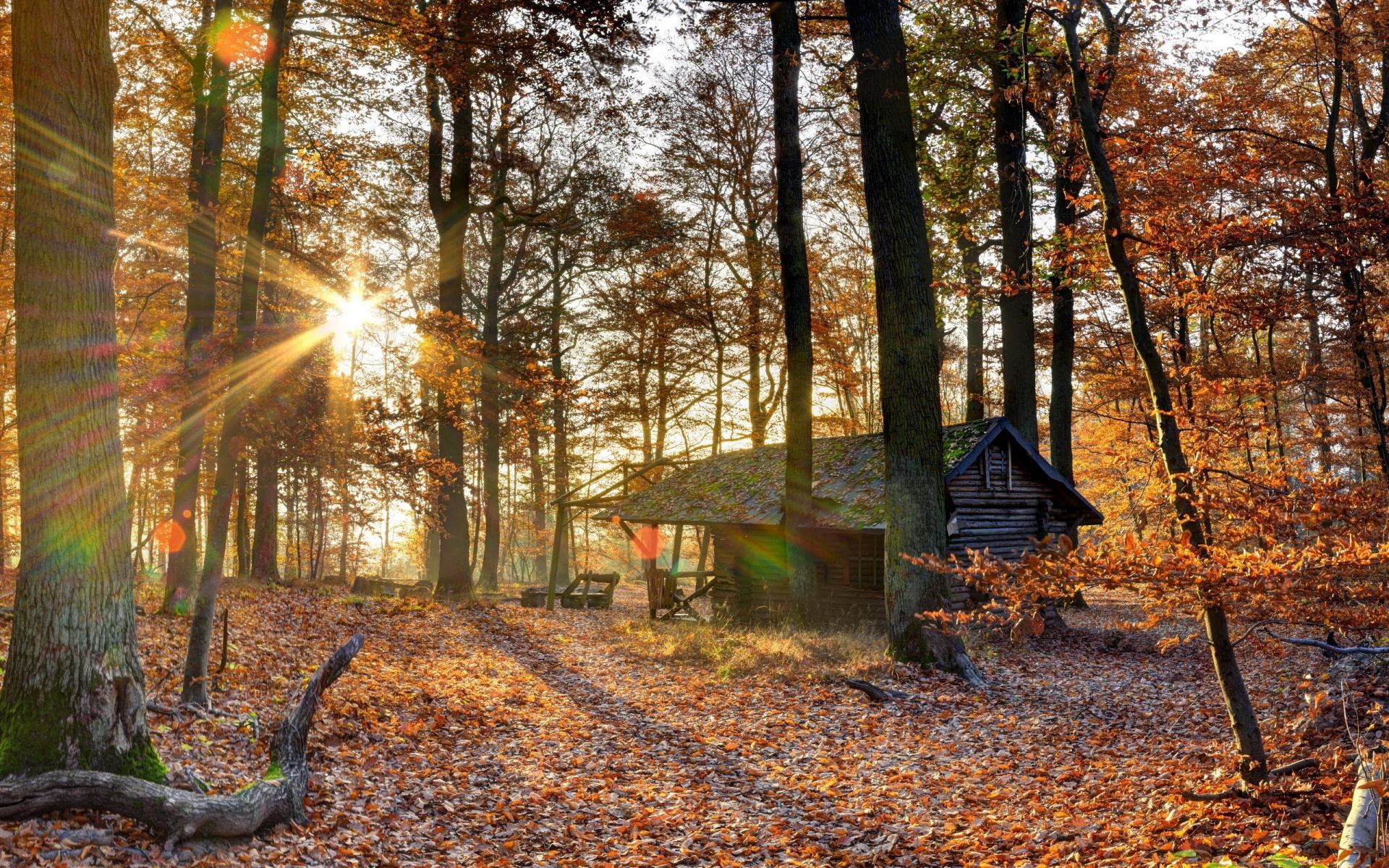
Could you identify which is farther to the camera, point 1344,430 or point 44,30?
point 1344,430

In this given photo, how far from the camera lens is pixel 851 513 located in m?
17.3

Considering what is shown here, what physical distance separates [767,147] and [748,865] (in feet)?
77.1

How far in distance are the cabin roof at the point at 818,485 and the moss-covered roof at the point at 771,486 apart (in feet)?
0.07

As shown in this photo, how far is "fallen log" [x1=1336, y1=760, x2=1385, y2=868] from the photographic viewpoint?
444 centimetres

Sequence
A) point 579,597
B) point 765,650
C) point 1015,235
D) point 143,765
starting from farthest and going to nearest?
point 579,597, point 1015,235, point 765,650, point 143,765

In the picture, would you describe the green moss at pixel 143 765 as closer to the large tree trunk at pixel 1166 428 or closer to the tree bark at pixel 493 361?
the large tree trunk at pixel 1166 428

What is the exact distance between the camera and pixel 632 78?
67.6 feet

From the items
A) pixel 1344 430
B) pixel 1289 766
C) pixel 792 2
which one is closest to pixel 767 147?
pixel 792 2

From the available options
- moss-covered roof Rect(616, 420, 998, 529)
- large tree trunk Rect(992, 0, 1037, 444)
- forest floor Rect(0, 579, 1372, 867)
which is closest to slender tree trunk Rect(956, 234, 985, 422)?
large tree trunk Rect(992, 0, 1037, 444)

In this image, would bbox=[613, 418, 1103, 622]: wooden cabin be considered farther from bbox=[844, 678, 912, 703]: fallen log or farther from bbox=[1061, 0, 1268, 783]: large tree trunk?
bbox=[1061, 0, 1268, 783]: large tree trunk

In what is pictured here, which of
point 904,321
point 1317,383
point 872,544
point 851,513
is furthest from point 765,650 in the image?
point 1317,383

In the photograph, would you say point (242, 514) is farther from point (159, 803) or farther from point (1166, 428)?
point (1166, 428)

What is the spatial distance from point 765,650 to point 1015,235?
11364 millimetres

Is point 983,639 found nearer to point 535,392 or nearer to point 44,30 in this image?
point 535,392
